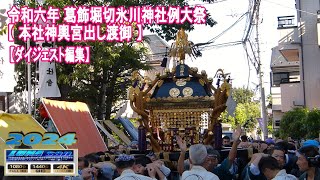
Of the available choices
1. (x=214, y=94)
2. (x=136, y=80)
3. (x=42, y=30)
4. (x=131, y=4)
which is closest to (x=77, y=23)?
(x=42, y=30)

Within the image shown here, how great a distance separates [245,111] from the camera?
71312mm

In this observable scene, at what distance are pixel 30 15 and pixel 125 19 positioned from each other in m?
3.21

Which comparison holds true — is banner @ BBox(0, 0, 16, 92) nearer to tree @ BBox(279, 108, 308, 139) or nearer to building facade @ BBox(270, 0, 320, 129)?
tree @ BBox(279, 108, 308, 139)

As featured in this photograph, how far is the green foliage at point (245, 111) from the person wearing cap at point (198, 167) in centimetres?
4819

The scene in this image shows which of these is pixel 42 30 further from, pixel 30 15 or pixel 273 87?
pixel 273 87

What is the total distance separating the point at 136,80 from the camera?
12961 millimetres

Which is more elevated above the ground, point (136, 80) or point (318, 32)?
point (318, 32)

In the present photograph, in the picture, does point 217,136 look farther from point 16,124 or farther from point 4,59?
point 4,59

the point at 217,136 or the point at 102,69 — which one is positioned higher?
the point at 102,69

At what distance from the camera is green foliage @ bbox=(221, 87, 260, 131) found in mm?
63406

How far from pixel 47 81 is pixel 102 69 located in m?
5.12

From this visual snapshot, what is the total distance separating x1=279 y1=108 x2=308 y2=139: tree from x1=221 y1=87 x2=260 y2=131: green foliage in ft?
93.0

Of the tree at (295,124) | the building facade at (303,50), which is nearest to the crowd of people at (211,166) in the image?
the tree at (295,124)

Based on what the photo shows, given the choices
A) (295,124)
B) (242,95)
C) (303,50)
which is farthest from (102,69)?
(242,95)
